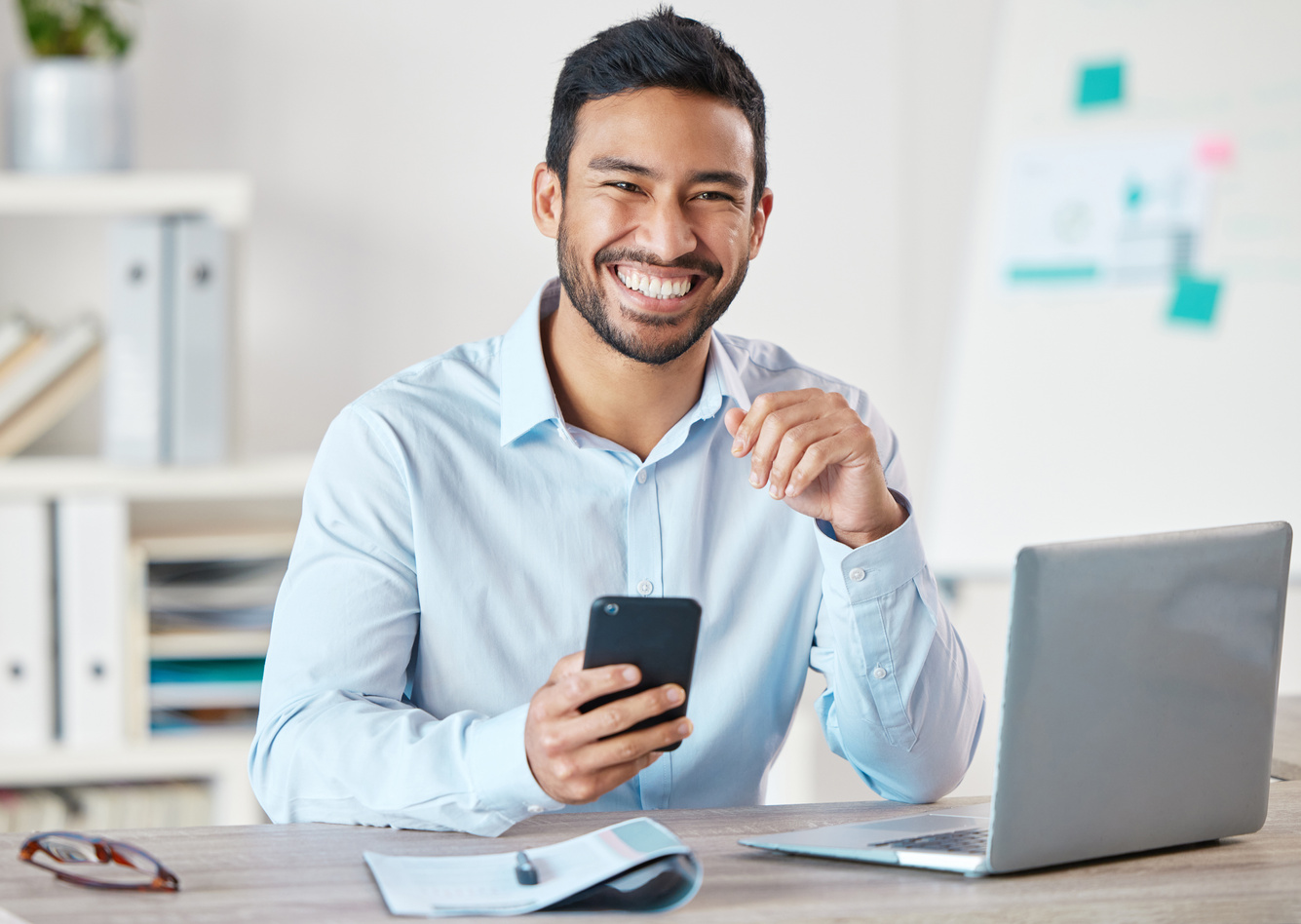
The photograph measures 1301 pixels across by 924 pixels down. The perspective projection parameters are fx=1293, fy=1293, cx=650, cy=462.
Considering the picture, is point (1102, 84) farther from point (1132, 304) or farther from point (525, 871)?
point (525, 871)

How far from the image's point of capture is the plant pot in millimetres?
2088

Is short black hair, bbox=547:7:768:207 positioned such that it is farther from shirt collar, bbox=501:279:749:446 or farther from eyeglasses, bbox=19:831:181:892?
eyeglasses, bbox=19:831:181:892

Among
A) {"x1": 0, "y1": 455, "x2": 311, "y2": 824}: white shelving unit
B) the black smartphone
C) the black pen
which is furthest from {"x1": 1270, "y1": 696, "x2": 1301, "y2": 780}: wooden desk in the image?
{"x1": 0, "y1": 455, "x2": 311, "y2": 824}: white shelving unit

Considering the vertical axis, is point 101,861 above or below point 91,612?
above

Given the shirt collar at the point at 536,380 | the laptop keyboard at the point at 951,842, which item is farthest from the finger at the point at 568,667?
the shirt collar at the point at 536,380

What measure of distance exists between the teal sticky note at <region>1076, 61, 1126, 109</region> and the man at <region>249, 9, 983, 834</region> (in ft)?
3.92

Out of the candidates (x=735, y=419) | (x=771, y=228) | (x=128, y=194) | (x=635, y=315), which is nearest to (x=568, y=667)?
(x=735, y=419)

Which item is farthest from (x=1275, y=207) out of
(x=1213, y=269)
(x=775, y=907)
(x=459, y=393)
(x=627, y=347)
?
(x=775, y=907)

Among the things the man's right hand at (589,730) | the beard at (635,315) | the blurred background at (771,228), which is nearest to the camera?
the man's right hand at (589,730)

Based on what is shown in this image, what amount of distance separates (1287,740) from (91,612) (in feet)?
5.75

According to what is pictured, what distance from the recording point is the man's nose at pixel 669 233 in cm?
138

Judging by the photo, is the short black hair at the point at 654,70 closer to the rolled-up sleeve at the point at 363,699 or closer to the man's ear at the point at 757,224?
the man's ear at the point at 757,224

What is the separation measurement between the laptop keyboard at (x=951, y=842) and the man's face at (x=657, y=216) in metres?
0.63

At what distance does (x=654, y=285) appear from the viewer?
141 cm
